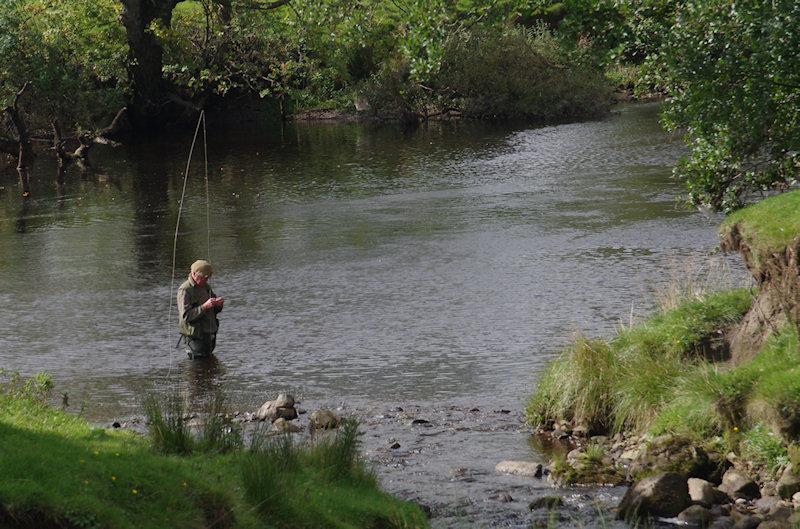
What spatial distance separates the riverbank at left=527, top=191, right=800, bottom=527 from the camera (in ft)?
31.0

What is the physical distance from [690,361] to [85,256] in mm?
15583

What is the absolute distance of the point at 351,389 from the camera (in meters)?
13.2

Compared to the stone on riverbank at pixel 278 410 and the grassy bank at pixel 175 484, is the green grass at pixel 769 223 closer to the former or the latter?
the grassy bank at pixel 175 484

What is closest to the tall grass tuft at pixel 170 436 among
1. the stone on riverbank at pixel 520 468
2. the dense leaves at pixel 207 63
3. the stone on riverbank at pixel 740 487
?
the stone on riverbank at pixel 520 468

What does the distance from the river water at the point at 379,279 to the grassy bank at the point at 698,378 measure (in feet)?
2.92

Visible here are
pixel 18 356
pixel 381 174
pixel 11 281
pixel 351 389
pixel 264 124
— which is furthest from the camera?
pixel 264 124

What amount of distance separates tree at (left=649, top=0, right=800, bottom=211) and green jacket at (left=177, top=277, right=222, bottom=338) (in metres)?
6.86

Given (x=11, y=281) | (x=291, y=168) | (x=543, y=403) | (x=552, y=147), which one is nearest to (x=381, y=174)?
(x=291, y=168)

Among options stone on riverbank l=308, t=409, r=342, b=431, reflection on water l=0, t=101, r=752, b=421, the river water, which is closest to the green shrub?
reflection on water l=0, t=101, r=752, b=421

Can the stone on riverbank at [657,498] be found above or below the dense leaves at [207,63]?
below

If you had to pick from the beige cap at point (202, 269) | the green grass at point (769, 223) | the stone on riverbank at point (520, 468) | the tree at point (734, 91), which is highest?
the tree at point (734, 91)

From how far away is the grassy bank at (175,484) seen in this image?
22.5 ft

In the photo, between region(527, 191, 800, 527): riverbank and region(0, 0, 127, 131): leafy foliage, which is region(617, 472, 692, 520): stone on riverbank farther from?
region(0, 0, 127, 131): leafy foliage

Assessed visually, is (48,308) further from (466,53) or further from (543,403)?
(466,53)
